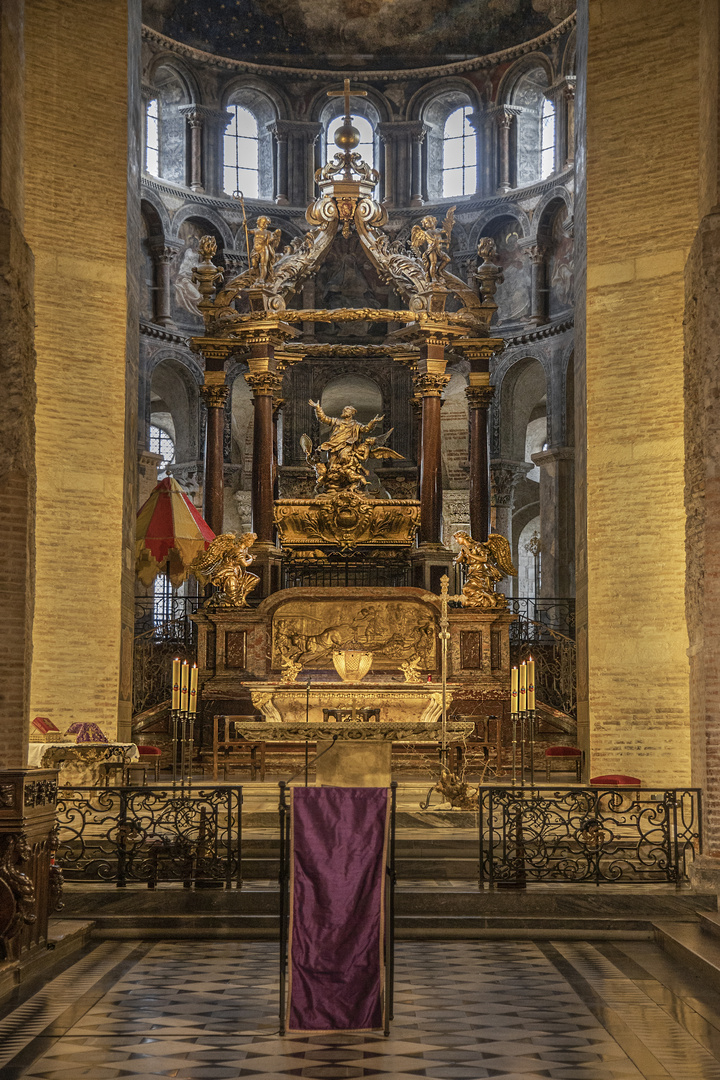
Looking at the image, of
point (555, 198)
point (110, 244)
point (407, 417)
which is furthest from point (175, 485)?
point (555, 198)

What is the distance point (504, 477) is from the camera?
26359 millimetres

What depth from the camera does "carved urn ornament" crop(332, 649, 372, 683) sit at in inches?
636

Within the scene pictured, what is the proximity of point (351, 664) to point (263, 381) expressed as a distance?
539 centimetres

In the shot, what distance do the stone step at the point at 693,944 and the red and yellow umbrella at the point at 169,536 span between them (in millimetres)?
11337

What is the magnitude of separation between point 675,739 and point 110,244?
8.51 metres

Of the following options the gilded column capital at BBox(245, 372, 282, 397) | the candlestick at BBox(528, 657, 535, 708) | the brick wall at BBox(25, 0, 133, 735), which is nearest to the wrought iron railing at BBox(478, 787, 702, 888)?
the candlestick at BBox(528, 657, 535, 708)

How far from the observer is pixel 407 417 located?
26219mm

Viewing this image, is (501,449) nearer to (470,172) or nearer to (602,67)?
(470,172)

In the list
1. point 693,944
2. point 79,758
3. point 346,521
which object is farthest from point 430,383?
point 693,944

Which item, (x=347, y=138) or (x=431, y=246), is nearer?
(x=431, y=246)

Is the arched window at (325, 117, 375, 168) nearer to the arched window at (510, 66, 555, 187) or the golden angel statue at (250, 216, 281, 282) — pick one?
the arched window at (510, 66, 555, 187)

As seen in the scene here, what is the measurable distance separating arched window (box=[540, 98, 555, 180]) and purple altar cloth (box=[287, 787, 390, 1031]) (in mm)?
21353

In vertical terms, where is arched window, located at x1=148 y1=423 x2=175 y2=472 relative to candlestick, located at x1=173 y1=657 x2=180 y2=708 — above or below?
above

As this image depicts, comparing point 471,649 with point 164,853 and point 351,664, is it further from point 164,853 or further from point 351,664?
point 164,853
